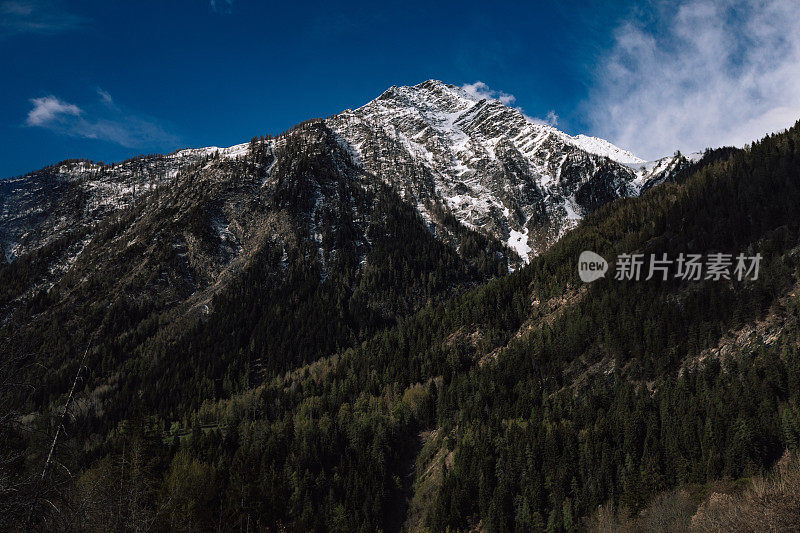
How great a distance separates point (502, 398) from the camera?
4628 inches

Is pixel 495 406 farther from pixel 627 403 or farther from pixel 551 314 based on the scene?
pixel 551 314

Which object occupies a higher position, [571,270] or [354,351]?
[571,270]

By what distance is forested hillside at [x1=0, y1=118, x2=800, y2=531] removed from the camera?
79.1 meters

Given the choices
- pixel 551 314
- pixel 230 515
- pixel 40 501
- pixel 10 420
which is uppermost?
pixel 551 314

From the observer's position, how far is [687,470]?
8012cm

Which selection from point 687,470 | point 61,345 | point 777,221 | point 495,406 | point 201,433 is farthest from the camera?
point 61,345

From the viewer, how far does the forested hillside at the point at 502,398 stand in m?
79.1

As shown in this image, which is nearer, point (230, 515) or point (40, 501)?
point (40, 501)

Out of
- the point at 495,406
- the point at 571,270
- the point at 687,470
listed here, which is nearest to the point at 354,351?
the point at 495,406

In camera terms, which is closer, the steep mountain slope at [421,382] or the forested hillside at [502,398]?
the forested hillside at [502,398]

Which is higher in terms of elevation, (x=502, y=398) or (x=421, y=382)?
(x=421, y=382)

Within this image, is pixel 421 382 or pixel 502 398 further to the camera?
pixel 421 382

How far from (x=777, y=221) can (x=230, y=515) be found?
15180cm

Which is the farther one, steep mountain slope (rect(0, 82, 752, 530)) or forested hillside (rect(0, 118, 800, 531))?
steep mountain slope (rect(0, 82, 752, 530))
